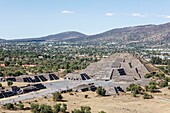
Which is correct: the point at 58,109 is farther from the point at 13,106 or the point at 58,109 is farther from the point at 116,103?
the point at 116,103

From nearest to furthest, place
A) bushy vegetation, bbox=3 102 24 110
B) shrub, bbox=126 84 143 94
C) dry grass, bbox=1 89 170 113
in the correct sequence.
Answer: bushy vegetation, bbox=3 102 24 110, dry grass, bbox=1 89 170 113, shrub, bbox=126 84 143 94

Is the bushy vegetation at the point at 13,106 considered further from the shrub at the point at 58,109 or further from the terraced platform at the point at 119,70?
the terraced platform at the point at 119,70

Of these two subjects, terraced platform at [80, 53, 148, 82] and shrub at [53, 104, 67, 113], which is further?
terraced platform at [80, 53, 148, 82]

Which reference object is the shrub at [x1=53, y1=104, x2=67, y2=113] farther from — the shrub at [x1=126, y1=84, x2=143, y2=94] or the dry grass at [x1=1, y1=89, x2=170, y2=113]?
the shrub at [x1=126, y1=84, x2=143, y2=94]

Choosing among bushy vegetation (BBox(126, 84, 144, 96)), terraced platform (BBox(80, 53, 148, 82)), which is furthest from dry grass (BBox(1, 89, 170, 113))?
terraced platform (BBox(80, 53, 148, 82))

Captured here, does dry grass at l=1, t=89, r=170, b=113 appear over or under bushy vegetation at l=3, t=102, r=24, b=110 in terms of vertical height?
under

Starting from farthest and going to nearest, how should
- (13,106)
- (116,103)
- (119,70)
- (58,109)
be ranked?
1. (119,70)
2. (116,103)
3. (13,106)
4. (58,109)

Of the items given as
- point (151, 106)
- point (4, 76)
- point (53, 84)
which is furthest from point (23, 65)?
point (151, 106)

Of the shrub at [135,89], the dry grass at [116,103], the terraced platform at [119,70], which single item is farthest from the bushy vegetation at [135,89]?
the terraced platform at [119,70]

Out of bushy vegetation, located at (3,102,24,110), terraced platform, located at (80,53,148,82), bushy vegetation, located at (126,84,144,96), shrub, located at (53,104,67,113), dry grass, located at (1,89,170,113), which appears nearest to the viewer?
shrub, located at (53,104,67,113)

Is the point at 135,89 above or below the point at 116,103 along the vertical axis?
above

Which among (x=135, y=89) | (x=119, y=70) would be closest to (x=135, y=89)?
(x=135, y=89)
